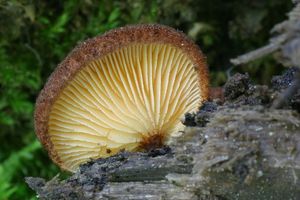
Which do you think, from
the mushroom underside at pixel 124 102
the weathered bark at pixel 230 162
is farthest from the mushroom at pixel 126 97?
the weathered bark at pixel 230 162

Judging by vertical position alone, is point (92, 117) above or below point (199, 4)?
below

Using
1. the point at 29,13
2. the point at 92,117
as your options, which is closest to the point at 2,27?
the point at 29,13

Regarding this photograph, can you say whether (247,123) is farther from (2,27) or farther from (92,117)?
(2,27)

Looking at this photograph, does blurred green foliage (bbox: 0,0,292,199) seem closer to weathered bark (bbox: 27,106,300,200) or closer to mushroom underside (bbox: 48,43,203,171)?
mushroom underside (bbox: 48,43,203,171)

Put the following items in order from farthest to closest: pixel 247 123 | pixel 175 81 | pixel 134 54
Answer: pixel 175 81
pixel 134 54
pixel 247 123

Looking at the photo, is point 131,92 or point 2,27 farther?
point 2,27

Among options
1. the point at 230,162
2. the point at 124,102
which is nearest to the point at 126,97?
the point at 124,102

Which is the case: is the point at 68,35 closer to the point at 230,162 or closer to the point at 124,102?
the point at 124,102
